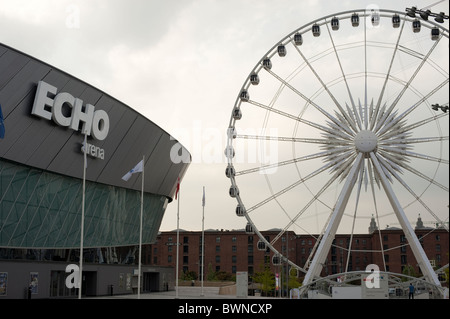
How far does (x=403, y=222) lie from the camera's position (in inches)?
1850

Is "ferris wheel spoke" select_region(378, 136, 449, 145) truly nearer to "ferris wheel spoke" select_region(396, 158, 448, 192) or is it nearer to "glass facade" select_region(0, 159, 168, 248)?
"ferris wheel spoke" select_region(396, 158, 448, 192)

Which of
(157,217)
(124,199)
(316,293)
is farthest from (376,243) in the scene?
(316,293)

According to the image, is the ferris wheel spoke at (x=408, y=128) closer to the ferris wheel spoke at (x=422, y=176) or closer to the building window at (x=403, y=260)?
the ferris wheel spoke at (x=422, y=176)

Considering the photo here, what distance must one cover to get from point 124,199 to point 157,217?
38.8ft

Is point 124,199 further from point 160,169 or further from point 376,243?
point 376,243

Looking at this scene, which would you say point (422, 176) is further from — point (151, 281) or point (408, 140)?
point (151, 281)

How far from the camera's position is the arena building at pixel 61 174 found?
44.0 m

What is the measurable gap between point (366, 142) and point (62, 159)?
22883mm

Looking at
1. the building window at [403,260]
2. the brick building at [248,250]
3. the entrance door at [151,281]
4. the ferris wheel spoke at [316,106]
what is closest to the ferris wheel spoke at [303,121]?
the ferris wheel spoke at [316,106]

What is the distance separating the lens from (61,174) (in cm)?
5025

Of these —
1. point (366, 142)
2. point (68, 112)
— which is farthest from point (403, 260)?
point (68, 112)

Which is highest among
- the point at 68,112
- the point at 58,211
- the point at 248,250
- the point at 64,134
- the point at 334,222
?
the point at 68,112

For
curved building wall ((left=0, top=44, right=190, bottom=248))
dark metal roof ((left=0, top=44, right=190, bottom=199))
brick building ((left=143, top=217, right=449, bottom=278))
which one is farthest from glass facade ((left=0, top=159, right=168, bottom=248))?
brick building ((left=143, top=217, right=449, bottom=278))

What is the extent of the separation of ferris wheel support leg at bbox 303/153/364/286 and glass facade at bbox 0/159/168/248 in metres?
19.7
